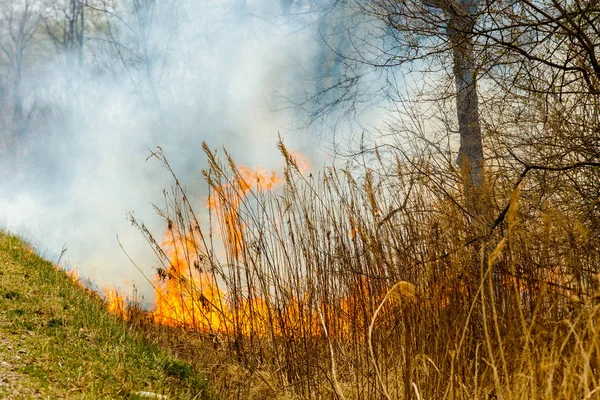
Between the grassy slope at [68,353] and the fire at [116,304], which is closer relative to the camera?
the grassy slope at [68,353]

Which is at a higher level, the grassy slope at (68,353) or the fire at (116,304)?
the fire at (116,304)

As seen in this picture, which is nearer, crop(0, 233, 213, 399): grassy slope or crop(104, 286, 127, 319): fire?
crop(0, 233, 213, 399): grassy slope

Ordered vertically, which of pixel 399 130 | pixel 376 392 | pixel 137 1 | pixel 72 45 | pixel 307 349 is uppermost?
pixel 137 1

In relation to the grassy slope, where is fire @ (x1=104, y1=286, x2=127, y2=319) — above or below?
above

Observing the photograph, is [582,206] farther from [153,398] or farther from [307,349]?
[153,398]

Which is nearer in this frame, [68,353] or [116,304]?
[68,353]

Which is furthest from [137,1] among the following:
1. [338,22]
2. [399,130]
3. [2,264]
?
[2,264]

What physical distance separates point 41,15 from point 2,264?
964cm

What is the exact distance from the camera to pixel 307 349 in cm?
258

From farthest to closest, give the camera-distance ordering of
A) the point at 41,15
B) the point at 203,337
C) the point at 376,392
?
the point at 41,15, the point at 203,337, the point at 376,392

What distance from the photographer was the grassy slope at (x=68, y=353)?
6.27ft

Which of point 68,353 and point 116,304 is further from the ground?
point 116,304

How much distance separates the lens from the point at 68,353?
2.16 metres

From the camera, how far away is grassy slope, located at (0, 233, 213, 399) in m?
1.91
